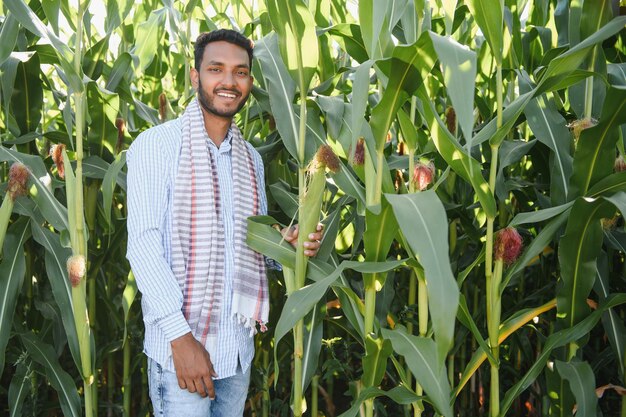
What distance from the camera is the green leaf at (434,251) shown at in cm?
147

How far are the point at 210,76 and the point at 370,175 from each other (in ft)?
2.04

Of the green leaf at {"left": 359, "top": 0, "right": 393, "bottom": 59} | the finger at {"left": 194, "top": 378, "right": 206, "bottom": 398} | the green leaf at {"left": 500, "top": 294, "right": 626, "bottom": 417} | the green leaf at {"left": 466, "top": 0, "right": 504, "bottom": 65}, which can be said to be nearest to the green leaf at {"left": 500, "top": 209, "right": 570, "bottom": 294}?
the green leaf at {"left": 500, "top": 294, "right": 626, "bottom": 417}

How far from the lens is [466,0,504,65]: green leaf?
1.92m

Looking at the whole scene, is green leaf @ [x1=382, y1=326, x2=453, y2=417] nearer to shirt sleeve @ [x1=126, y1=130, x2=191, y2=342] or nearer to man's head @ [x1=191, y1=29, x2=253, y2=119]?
shirt sleeve @ [x1=126, y1=130, x2=191, y2=342]

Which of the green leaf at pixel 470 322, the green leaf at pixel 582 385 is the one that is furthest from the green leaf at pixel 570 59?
the green leaf at pixel 582 385

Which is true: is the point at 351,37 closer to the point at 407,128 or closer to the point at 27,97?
the point at 407,128

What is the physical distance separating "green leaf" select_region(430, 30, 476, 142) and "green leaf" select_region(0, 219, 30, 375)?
1.71 meters

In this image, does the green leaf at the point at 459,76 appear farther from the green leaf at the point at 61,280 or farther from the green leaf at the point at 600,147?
the green leaf at the point at 61,280

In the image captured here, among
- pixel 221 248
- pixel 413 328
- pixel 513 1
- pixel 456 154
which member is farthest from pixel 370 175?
pixel 413 328

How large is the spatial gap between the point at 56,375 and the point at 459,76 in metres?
1.91

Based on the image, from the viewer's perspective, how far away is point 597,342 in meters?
3.25

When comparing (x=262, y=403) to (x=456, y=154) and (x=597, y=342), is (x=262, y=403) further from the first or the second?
(x=456, y=154)

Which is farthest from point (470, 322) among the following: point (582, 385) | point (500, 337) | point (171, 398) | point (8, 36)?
point (8, 36)

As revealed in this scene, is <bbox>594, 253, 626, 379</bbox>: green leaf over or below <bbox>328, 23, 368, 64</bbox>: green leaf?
below
